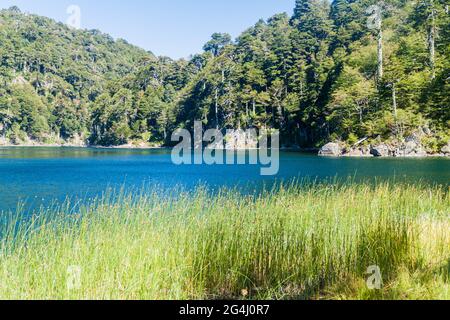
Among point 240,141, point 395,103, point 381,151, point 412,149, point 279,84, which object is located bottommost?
point 381,151

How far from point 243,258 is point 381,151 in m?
41.5

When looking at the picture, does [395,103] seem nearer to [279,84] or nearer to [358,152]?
[358,152]

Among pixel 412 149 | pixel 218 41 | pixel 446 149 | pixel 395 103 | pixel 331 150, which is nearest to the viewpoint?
pixel 446 149

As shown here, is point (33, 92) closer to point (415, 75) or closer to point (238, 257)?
point (415, 75)

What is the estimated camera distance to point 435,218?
20.3 ft

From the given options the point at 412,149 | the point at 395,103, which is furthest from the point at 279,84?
the point at 412,149

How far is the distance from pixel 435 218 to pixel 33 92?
134 meters

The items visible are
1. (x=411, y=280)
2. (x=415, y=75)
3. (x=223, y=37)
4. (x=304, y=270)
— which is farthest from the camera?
(x=223, y=37)

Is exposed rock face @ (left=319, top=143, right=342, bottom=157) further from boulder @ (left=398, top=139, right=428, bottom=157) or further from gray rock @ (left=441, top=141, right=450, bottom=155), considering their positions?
gray rock @ (left=441, top=141, right=450, bottom=155)

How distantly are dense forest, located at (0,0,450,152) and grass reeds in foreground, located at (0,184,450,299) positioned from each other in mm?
36330

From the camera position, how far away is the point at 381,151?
43.5 m

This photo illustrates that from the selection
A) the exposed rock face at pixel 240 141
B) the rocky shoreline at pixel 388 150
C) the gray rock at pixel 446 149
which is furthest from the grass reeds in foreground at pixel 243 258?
the exposed rock face at pixel 240 141

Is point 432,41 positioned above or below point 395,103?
above
